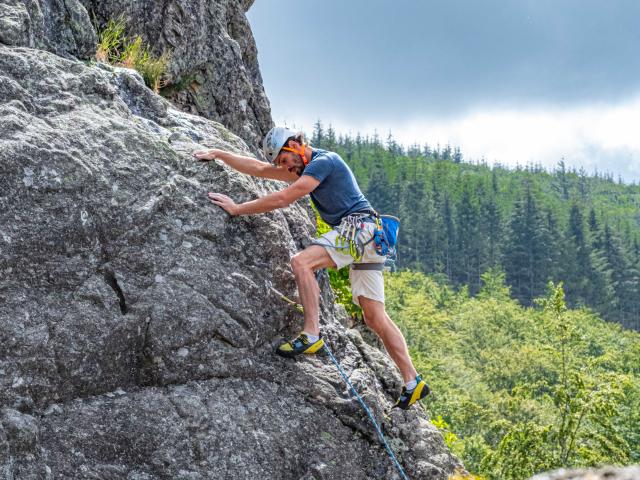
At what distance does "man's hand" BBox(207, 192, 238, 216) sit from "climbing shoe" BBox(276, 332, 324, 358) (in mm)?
1343

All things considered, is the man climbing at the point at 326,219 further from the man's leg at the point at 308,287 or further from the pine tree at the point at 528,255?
the pine tree at the point at 528,255

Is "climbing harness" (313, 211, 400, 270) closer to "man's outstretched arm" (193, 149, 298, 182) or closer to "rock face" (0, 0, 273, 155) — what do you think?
"man's outstretched arm" (193, 149, 298, 182)

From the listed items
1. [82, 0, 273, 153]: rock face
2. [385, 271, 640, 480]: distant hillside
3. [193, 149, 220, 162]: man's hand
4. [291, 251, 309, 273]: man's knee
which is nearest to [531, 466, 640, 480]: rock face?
[291, 251, 309, 273]: man's knee

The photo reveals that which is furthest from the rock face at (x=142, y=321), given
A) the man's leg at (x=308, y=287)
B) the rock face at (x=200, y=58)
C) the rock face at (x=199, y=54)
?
the rock face at (x=200, y=58)

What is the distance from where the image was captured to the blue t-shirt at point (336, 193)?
7.09 m

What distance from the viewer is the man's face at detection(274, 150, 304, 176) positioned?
7121 mm

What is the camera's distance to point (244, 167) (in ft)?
24.0

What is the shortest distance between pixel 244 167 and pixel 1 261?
254 centimetres

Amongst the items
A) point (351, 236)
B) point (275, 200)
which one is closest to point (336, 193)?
point (351, 236)

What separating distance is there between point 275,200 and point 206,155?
37.8 inches

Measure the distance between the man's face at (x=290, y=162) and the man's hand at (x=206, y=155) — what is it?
622mm

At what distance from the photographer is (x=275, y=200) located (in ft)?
22.2

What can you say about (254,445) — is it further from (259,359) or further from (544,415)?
(544,415)

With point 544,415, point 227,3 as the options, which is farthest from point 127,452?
point 544,415
